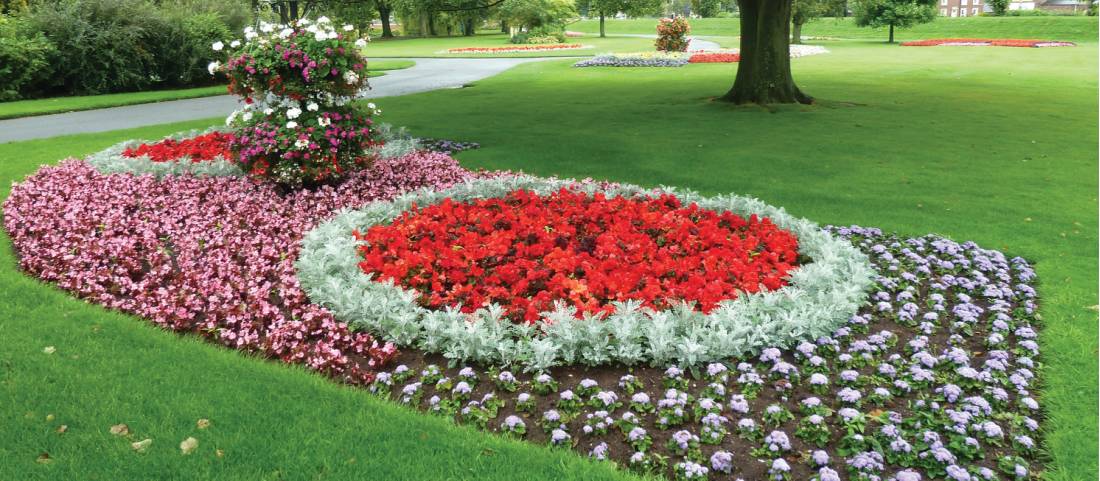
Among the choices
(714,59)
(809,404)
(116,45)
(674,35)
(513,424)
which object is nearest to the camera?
(513,424)

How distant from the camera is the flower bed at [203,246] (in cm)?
525

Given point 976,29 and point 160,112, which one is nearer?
point 160,112

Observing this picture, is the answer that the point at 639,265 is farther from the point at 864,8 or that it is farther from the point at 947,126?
the point at 864,8

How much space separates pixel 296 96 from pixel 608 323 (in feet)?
17.7

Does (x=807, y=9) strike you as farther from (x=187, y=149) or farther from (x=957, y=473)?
(x=957, y=473)

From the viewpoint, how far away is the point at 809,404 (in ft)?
13.7

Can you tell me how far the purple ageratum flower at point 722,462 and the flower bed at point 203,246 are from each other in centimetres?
219

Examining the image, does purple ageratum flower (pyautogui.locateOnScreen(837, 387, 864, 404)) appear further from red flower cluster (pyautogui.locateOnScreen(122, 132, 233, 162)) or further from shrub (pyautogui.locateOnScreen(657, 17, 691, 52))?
shrub (pyautogui.locateOnScreen(657, 17, 691, 52))

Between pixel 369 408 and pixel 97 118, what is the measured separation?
1665cm

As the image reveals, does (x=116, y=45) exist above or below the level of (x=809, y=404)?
above

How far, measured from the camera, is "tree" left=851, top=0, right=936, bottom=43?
52.8 m

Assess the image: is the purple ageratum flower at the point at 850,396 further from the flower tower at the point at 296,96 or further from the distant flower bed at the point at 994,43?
the distant flower bed at the point at 994,43

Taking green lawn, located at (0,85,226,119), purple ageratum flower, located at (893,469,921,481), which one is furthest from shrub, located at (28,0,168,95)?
purple ageratum flower, located at (893,469,921,481)

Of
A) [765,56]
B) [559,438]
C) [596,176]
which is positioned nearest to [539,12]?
[765,56]
